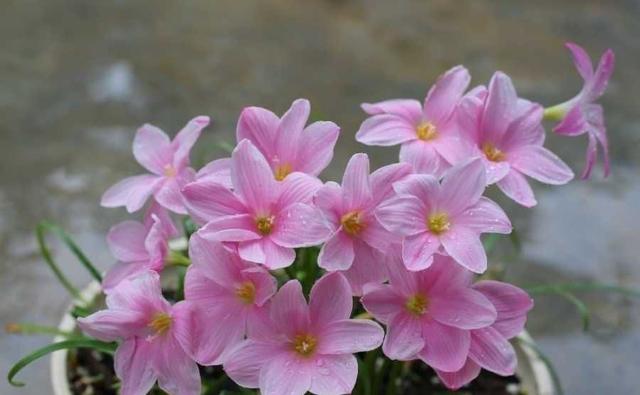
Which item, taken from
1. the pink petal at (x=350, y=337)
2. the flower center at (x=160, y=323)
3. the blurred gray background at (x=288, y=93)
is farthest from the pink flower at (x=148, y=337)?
the blurred gray background at (x=288, y=93)

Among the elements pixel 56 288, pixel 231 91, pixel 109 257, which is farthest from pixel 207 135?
pixel 56 288

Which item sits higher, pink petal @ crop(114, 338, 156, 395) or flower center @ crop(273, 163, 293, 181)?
flower center @ crop(273, 163, 293, 181)

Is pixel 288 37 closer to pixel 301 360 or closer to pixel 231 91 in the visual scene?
pixel 231 91

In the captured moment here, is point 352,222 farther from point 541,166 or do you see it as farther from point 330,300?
point 541,166

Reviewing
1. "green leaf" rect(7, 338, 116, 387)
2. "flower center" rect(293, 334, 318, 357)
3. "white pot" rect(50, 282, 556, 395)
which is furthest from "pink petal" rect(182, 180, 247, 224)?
"white pot" rect(50, 282, 556, 395)

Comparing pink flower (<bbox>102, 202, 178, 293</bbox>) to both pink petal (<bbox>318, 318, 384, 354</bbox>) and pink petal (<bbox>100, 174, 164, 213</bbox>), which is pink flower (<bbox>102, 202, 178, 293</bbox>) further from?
pink petal (<bbox>318, 318, 384, 354</bbox>)
